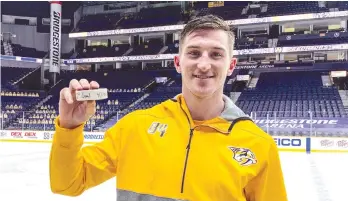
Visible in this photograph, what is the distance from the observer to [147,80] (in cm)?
2509

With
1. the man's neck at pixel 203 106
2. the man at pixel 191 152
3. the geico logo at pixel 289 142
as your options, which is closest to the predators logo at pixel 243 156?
the man at pixel 191 152

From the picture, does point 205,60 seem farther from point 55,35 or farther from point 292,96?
point 55,35

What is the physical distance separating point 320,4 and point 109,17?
53.5ft

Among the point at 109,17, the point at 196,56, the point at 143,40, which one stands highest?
the point at 109,17

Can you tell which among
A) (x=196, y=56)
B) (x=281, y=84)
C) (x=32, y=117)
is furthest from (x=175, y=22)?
(x=196, y=56)

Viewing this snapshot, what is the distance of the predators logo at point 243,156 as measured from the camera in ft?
4.49

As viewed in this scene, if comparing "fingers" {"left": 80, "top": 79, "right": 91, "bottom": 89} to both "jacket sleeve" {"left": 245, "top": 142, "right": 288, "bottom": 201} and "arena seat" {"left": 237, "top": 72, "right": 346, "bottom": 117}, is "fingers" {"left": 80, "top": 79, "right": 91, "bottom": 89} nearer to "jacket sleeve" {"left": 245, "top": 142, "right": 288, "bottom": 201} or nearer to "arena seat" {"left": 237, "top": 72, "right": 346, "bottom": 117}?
"jacket sleeve" {"left": 245, "top": 142, "right": 288, "bottom": 201}

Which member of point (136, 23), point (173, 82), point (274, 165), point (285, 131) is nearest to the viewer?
point (274, 165)

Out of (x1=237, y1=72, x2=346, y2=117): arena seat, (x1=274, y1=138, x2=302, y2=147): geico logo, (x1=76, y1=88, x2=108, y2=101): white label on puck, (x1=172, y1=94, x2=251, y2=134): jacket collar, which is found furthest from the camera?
(x1=237, y1=72, x2=346, y2=117): arena seat

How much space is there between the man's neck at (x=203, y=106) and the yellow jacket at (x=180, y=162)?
0.16ft

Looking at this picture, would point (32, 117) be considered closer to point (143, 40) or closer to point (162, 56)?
point (162, 56)

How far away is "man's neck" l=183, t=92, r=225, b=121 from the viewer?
1.49 meters

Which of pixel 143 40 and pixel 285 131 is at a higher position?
pixel 143 40

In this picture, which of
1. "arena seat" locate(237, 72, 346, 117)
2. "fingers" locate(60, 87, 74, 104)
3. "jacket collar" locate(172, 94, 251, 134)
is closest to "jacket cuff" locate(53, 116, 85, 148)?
"fingers" locate(60, 87, 74, 104)
